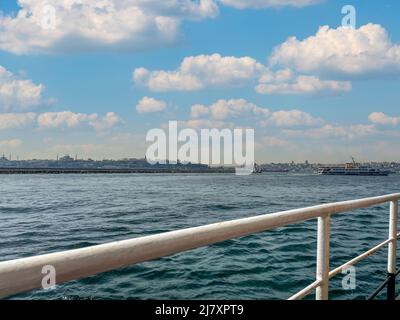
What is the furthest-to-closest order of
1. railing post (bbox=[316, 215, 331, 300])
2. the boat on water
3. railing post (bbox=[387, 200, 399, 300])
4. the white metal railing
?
the boat on water
railing post (bbox=[387, 200, 399, 300])
railing post (bbox=[316, 215, 331, 300])
the white metal railing

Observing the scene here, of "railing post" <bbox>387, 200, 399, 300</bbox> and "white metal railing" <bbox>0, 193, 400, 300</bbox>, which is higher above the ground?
"white metal railing" <bbox>0, 193, 400, 300</bbox>

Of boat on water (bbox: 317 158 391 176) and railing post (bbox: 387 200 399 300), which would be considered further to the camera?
boat on water (bbox: 317 158 391 176)

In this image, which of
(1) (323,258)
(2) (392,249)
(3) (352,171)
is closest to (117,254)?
(1) (323,258)

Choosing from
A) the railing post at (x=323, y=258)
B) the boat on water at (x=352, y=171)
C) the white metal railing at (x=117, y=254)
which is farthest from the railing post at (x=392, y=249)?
the boat on water at (x=352, y=171)

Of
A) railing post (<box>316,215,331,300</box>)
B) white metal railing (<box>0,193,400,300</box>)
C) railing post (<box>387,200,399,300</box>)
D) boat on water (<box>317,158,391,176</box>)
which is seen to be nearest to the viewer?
white metal railing (<box>0,193,400,300</box>)

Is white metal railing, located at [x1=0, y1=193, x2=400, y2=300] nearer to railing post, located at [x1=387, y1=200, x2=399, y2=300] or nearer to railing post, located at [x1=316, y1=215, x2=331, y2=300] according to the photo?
railing post, located at [x1=316, y1=215, x2=331, y2=300]

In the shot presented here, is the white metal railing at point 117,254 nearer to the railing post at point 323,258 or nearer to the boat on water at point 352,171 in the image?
the railing post at point 323,258

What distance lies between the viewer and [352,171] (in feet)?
523

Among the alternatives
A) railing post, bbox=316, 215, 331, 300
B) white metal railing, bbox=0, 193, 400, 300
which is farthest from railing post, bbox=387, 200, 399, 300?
white metal railing, bbox=0, 193, 400, 300

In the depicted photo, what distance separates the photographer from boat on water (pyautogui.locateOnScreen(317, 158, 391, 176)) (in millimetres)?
156375

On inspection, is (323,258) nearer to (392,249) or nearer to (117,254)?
(117,254)
